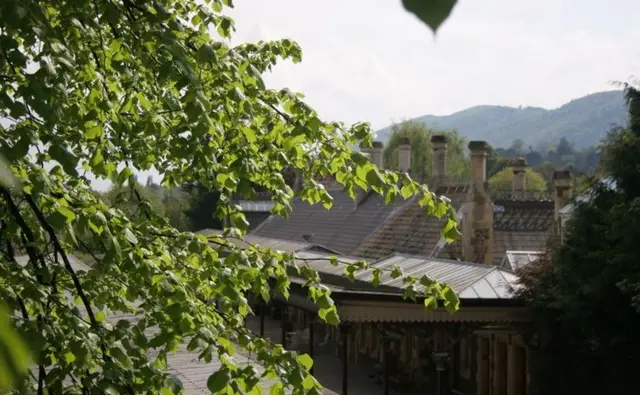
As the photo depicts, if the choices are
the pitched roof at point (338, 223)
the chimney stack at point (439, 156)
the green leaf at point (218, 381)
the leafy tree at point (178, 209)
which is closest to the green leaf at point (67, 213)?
the green leaf at point (218, 381)

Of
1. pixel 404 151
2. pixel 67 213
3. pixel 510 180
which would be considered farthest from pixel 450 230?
pixel 510 180

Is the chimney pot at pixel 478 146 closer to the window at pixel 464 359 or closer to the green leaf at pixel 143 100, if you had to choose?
the window at pixel 464 359

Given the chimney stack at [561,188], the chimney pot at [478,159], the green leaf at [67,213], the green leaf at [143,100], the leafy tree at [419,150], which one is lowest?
the green leaf at [67,213]

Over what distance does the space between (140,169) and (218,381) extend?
206 cm

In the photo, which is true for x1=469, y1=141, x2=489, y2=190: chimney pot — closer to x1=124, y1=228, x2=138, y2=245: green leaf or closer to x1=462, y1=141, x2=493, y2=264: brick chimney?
x1=462, y1=141, x2=493, y2=264: brick chimney

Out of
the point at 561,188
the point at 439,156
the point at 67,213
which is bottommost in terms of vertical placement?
the point at 67,213

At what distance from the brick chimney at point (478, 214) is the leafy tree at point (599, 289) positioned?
8629 mm

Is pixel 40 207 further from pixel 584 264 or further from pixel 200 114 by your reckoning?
pixel 584 264

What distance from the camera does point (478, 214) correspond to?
23.8 meters

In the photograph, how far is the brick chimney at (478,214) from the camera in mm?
23109

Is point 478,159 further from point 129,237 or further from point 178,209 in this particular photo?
point 178,209

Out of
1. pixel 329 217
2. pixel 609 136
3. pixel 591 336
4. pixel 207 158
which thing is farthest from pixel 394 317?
pixel 329 217

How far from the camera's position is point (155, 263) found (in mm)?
3789

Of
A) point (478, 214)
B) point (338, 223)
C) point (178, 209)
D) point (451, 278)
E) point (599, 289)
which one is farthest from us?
point (178, 209)
